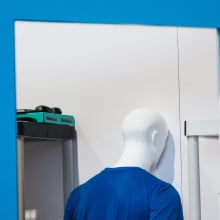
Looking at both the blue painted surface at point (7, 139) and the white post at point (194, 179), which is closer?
the blue painted surface at point (7, 139)

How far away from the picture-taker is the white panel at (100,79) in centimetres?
66

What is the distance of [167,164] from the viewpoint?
75cm

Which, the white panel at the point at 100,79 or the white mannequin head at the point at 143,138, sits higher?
the white panel at the point at 100,79

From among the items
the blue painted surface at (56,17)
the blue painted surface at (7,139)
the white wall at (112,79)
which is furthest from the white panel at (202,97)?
the blue painted surface at (7,139)

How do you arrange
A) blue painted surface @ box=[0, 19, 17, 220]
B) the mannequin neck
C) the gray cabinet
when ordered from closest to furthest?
blue painted surface @ box=[0, 19, 17, 220]
the gray cabinet
the mannequin neck

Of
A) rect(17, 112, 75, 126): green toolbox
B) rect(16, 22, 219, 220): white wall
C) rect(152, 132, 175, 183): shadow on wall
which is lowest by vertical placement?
rect(152, 132, 175, 183): shadow on wall

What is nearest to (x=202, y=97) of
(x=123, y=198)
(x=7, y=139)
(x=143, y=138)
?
(x=143, y=138)

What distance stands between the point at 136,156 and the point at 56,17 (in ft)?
1.04

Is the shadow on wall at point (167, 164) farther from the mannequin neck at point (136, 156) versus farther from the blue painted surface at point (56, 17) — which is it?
the blue painted surface at point (56, 17)

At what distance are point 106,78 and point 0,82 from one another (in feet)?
0.81

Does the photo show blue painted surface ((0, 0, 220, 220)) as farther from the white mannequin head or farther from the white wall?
the white mannequin head

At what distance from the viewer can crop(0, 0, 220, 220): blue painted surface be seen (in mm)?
505

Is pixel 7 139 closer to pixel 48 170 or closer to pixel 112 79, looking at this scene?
pixel 48 170

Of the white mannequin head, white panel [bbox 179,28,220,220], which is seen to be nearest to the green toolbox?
the white mannequin head
